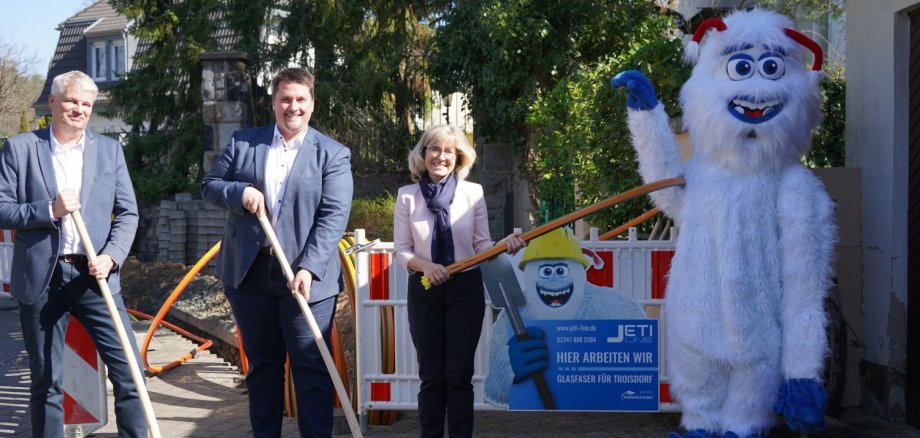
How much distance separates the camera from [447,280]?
14.4 ft

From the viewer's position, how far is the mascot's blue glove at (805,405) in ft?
12.4

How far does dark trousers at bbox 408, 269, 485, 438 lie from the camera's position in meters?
4.43

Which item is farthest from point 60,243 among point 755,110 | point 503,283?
point 755,110

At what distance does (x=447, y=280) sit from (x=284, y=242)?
28.9 inches

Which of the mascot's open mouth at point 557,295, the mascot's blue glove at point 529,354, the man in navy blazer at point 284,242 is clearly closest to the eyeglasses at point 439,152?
the man in navy blazer at point 284,242

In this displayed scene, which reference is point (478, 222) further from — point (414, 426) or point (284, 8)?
point (284, 8)

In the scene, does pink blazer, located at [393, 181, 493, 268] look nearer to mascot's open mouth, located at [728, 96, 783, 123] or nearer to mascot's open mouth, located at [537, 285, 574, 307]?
mascot's open mouth, located at [537, 285, 574, 307]

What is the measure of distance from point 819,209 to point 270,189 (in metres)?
2.33

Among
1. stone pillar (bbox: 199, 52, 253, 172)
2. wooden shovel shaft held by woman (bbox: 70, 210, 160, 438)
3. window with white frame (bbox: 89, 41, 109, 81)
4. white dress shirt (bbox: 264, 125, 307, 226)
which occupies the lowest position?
wooden shovel shaft held by woman (bbox: 70, 210, 160, 438)

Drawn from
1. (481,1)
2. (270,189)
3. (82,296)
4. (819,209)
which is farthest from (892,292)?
(481,1)

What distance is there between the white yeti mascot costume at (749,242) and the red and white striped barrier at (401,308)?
76 cm

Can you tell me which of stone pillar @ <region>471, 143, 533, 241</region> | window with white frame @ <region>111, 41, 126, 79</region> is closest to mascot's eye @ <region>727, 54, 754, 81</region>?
stone pillar @ <region>471, 143, 533, 241</region>

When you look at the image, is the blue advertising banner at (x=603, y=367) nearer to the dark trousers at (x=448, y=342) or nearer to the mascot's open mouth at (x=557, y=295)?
the mascot's open mouth at (x=557, y=295)

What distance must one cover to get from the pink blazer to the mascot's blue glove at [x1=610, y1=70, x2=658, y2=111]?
0.82 metres
